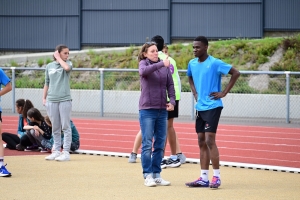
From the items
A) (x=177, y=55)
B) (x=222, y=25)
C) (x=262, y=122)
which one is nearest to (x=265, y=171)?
(x=262, y=122)

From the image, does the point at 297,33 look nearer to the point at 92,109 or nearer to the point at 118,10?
the point at 118,10

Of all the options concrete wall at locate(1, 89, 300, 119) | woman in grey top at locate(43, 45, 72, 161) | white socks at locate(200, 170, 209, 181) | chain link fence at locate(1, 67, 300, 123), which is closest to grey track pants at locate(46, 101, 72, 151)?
woman in grey top at locate(43, 45, 72, 161)

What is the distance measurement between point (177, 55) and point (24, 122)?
13.7 meters

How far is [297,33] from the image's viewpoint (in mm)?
30906

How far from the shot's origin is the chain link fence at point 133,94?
70.3 ft

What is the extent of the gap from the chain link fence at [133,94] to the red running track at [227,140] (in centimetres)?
229

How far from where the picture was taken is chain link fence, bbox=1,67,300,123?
21.4m

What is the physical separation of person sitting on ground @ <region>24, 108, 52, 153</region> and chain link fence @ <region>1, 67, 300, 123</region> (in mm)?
7672

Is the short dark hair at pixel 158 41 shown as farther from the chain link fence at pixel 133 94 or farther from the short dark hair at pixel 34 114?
the chain link fence at pixel 133 94

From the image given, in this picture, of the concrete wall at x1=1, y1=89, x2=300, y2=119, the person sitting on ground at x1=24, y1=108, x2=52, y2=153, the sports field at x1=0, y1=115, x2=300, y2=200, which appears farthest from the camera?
the concrete wall at x1=1, y1=89, x2=300, y2=119

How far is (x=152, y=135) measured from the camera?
9.97 meters

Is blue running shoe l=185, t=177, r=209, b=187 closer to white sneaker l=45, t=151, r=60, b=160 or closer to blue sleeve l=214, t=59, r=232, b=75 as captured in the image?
blue sleeve l=214, t=59, r=232, b=75

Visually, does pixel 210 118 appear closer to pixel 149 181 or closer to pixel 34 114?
pixel 149 181

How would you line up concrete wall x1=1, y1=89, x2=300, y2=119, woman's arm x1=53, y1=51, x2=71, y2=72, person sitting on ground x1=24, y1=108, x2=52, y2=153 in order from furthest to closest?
concrete wall x1=1, y1=89, x2=300, y2=119 < person sitting on ground x1=24, y1=108, x2=52, y2=153 < woman's arm x1=53, y1=51, x2=71, y2=72
